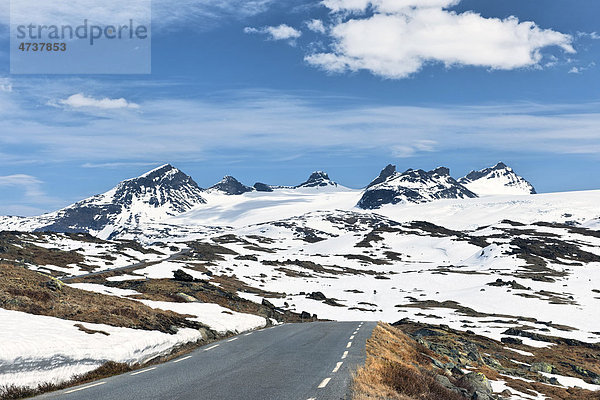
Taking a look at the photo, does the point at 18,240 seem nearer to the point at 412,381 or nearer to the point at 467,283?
the point at 467,283

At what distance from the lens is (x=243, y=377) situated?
53.1ft

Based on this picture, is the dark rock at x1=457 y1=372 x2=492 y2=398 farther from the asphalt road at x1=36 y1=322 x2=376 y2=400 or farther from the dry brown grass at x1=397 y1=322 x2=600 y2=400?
the dry brown grass at x1=397 y1=322 x2=600 y2=400

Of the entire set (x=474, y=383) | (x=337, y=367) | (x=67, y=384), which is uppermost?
(x=67, y=384)

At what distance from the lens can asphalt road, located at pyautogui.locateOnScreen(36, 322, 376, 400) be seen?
44.2 feet

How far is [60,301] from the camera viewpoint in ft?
84.1

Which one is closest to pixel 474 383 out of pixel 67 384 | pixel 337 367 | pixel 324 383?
pixel 337 367

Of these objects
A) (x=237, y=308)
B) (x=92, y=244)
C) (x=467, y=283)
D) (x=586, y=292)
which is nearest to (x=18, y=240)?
(x=92, y=244)

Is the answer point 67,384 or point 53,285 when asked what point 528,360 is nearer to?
point 53,285

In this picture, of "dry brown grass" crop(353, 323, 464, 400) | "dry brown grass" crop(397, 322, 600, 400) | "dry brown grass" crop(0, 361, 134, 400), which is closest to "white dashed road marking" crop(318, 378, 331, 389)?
"dry brown grass" crop(353, 323, 464, 400)

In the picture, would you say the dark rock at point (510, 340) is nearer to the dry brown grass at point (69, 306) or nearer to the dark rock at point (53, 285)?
the dry brown grass at point (69, 306)

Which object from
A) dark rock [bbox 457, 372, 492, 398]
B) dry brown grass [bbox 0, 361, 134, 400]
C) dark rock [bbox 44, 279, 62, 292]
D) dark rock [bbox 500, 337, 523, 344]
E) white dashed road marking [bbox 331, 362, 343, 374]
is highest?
dark rock [bbox 44, 279, 62, 292]

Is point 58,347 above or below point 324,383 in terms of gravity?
above

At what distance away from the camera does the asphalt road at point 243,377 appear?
1348cm

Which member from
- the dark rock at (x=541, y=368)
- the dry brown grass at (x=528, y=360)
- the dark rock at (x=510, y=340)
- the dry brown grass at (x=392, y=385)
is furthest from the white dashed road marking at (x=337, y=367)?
the dark rock at (x=510, y=340)
